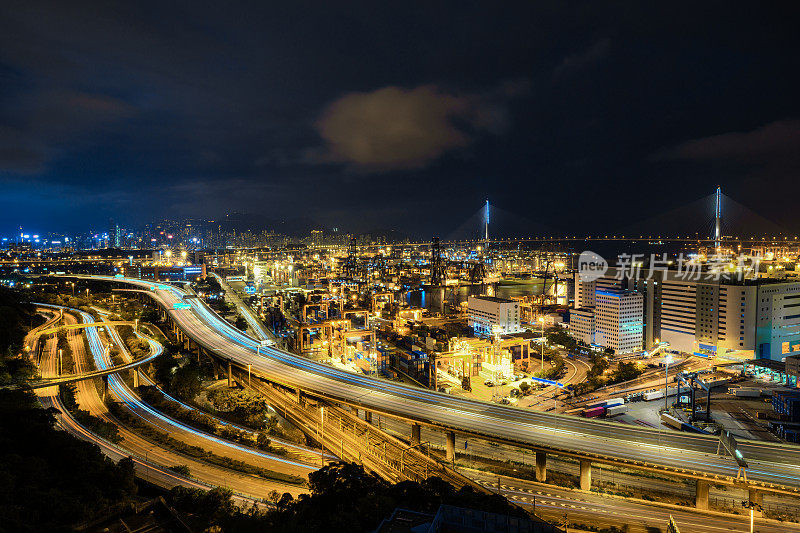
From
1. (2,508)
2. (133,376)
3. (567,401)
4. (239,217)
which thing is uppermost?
(239,217)

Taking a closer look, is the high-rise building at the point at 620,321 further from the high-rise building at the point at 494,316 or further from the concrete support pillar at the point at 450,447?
the concrete support pillar at the point at 450,447

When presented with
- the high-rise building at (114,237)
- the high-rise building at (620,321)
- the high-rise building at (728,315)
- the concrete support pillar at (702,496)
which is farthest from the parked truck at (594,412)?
the high-rise building at (114,237)

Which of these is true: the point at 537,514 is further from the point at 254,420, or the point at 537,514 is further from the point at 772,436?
the point at 772,436

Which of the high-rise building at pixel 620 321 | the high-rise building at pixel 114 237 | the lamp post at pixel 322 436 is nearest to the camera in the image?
the lamp post at pixel 322 436

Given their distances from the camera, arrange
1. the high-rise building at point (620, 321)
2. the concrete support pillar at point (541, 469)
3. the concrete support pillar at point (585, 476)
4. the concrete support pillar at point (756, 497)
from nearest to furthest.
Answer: the concrete support pillar at point (756, 497) → the concrete support pillar at point (585, 476) → the concrete support pillar at point (541, 469) → the high-rise building at point (620, 321)

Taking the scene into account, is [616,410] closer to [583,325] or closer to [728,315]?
[583,325]

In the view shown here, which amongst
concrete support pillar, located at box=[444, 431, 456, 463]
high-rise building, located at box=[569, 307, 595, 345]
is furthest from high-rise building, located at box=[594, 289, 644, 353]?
concrete support pillar, located at box=[444, 431, 456, 463]

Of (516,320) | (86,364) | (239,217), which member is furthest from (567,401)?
(239,217)

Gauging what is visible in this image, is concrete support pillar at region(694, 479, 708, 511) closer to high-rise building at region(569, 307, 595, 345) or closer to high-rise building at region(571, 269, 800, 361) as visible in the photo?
high-rise building at region(571, 269, 800, 361)
